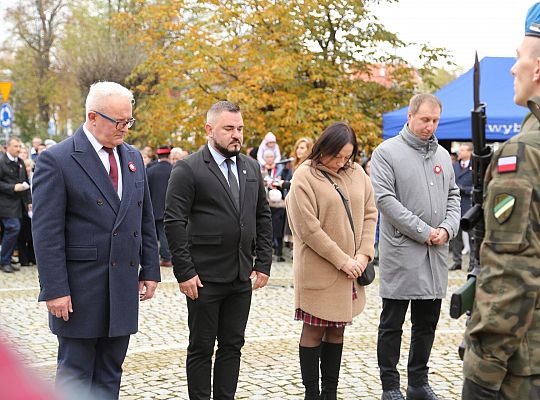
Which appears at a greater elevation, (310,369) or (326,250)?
(326,250)

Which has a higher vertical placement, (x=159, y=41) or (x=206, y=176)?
(x=159, y=41)

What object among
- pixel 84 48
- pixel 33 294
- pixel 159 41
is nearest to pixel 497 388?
pixel 33 294

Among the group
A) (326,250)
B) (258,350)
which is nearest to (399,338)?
(326,250)

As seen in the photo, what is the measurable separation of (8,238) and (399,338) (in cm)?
851

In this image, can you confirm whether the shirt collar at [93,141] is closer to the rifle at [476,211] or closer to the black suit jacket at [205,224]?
the black suit jacket at [205,224]

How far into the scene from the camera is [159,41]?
18.4 metres

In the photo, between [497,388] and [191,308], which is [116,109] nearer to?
[191,308]

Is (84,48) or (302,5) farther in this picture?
(84,48)

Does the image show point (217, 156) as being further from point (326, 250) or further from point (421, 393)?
point (421, 393)

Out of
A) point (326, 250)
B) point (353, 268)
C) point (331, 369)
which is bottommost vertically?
point (331, 369)

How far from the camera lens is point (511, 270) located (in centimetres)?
246

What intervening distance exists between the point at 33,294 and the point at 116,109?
6.42 metres

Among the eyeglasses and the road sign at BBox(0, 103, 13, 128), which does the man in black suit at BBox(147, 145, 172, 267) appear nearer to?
the eyeglasses

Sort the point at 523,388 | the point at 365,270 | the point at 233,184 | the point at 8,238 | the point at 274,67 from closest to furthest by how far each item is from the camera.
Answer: the point at 523,388 < the point at 233,184 < the point at 365,270 < the point at 8,238 < the point at 274,67
